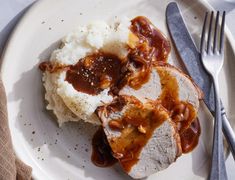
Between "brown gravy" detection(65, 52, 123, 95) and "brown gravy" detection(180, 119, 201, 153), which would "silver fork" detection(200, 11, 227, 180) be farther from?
"brown gravy" detection(65, 52, 123, 95)

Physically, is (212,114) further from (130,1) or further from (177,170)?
(130,1)

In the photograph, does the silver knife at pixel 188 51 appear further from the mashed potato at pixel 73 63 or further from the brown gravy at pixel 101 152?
the brown gravy at pixel 101 152

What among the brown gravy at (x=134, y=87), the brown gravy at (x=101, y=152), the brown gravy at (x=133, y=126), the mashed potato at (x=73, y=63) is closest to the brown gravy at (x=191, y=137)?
the brown gravy at (x=134, y=87)

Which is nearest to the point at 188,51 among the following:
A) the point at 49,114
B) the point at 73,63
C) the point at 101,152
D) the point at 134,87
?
the point at 134,87

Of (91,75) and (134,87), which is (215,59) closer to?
(134,87)

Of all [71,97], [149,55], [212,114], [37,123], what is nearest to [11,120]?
[37,123]
